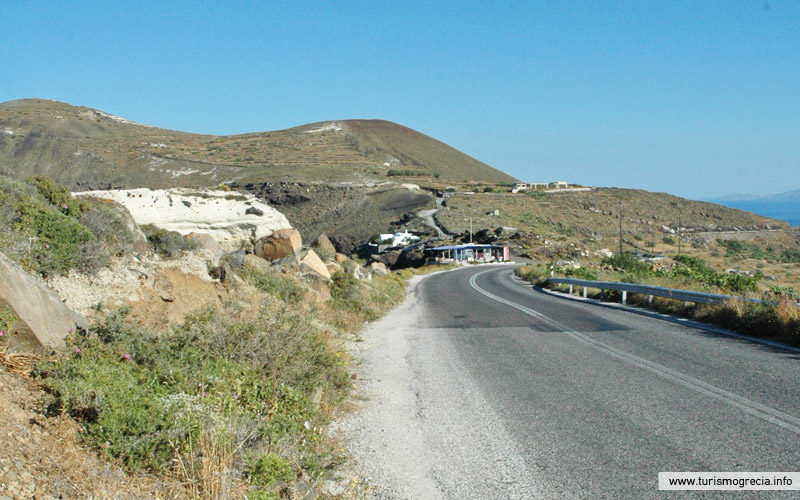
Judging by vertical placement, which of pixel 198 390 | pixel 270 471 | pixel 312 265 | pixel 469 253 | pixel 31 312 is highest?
pixel 31 312

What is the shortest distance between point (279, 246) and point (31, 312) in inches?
511

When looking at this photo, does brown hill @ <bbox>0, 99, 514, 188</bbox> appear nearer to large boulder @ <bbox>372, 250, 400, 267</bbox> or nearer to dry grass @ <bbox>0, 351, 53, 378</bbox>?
large boulder @ <bbox>372, 250, 400, 267</bbox>

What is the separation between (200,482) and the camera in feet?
12.7

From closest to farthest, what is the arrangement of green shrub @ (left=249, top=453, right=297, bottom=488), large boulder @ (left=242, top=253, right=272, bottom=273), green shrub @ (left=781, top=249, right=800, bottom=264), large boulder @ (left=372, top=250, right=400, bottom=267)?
green shrub @ (left=249, top=453, right=297, bottom=488)
large boulder @ (left=242, top=253, right=272, bottom=273)
large boulder @ (left=372, top=250, right=400, bottom=267)
green shrub @ (left=781, top=249, right=800, bottom=264)

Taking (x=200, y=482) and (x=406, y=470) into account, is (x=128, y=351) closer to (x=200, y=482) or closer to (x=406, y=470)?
(x=200, y=482)

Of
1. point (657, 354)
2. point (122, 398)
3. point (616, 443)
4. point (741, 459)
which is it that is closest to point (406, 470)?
point (616, 443)

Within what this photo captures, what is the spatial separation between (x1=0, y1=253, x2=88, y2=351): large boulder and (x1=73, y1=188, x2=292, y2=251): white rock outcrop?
12.5 m

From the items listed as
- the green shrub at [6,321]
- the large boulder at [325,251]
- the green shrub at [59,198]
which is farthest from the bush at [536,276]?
the green shrub at [6,321]

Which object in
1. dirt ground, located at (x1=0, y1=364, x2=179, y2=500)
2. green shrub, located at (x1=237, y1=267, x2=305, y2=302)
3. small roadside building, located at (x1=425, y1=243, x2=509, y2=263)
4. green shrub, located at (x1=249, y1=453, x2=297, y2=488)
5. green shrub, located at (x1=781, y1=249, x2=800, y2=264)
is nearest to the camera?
dirt ground, located at (x1=0, y1=364, x2=179, y2=500)

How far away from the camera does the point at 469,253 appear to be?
70.1m

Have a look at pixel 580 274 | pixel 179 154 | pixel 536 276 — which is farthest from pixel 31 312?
pixel 179 154

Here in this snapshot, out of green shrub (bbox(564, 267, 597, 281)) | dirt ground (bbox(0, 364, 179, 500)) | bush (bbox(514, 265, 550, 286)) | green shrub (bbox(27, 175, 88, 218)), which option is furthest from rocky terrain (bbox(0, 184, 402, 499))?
bush (bbox(514, 265, 550, 286))

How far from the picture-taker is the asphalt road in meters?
4.73

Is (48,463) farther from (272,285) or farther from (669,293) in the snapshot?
(669,293)
